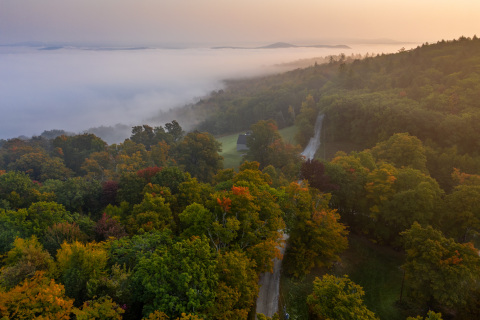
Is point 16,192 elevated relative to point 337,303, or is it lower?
lower

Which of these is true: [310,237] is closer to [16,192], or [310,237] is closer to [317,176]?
[317,176]

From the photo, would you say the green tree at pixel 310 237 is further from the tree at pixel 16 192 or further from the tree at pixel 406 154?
the tree at pixel 16 192

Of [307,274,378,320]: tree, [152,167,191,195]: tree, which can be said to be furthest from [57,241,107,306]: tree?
[307,274,378,320]: tree

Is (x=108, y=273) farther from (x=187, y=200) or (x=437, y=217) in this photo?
(x=437, y=217)

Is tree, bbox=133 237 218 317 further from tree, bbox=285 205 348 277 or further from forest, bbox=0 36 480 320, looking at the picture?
tree, bbox=285 205 348 277

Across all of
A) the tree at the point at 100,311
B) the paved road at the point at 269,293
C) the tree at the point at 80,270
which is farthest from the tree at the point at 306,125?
the tree at the point at 100,311

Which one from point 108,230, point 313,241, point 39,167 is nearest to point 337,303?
point 313,241
